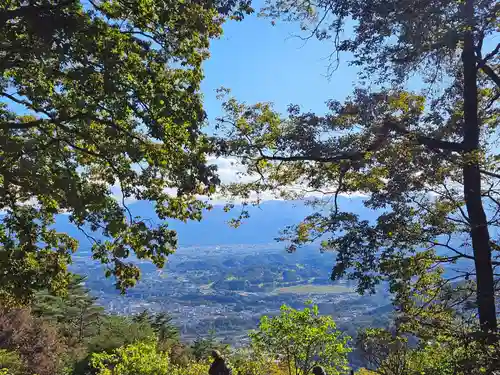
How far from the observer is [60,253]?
775 centimetres

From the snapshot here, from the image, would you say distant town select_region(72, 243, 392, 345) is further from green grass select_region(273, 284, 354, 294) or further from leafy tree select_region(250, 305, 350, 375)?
leafy tree select_region(250, 305, 350, 375)

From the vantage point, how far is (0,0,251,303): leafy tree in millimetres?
5363

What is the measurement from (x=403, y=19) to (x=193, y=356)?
47.4 ft

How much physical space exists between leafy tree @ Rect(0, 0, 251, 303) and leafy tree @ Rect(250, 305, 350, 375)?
5504 millimetres

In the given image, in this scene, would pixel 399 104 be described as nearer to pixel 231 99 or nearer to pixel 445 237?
pixel 445 237

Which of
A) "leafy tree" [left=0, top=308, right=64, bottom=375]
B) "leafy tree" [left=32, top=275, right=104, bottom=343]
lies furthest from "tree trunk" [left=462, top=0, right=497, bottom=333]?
"leafy tree" [left=32, top=275, right=104, bottom=343]

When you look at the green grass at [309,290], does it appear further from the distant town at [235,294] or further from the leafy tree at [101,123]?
the leafy tree at [101,123]

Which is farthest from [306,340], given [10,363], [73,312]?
[73,312]

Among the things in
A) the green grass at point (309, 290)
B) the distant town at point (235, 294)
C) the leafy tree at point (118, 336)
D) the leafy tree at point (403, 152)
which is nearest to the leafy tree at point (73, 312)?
the leafy tree at point (118, 336)

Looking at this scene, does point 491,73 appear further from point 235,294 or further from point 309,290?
point 309,290

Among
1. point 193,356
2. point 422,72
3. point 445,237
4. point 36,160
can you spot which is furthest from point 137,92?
point 193,356

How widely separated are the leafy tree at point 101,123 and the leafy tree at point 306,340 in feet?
18.1

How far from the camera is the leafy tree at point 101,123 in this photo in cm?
536

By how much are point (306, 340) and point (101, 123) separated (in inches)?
334
